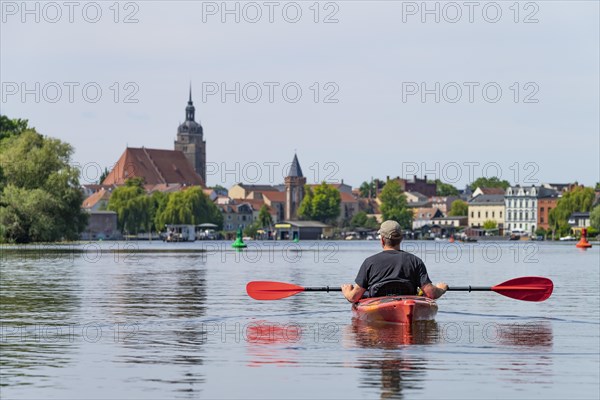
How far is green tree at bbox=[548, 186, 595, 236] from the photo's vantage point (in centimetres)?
17938

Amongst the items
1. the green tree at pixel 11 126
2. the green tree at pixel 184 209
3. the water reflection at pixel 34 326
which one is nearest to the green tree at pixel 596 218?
the green tree at pixel 184 209

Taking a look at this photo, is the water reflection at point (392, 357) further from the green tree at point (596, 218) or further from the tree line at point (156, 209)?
the tree line at point (156, 209)

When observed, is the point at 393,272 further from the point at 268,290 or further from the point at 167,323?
the point at 167,323

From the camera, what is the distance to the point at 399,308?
57.0 ft

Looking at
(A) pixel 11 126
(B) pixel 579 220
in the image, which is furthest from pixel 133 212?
(B) pixel 579 220

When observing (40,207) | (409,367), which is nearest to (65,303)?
(409,367)

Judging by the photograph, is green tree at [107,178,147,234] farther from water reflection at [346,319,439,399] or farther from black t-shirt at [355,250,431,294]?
black t-shirt at [355,250,431,294]

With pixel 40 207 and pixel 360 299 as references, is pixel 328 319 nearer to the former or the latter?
pixel 360 299

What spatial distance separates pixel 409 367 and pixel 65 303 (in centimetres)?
1411

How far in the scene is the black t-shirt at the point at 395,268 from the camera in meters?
17.3

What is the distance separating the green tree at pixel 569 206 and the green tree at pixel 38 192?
344ft

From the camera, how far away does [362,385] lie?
12641mm

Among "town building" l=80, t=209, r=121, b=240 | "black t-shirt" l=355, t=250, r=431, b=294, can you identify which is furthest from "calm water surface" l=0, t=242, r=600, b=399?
"town building" l=80, t=209, r=121, b=240

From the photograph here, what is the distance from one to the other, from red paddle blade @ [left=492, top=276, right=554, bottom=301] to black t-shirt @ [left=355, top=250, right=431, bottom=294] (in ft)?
11.2
